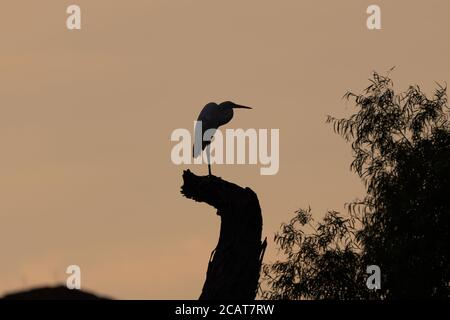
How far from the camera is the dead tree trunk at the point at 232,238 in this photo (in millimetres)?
16500

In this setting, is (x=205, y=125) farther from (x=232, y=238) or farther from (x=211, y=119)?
(x=232, y=238)

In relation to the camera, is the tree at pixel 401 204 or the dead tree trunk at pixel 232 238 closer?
the dead tree trunk at pixel 232 238

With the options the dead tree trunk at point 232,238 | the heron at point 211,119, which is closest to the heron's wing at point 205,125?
the heron at point 211,119

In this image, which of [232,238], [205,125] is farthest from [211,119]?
[232,238]

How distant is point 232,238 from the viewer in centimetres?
1680

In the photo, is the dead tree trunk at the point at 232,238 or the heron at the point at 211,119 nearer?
the dead tree trunk at the point at 232,238

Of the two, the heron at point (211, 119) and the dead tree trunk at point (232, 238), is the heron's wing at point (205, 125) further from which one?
the dead tree trunk at point (232, 238)

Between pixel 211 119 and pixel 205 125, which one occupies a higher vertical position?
pixel 211 119

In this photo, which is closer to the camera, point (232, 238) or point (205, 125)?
point (232, 238)

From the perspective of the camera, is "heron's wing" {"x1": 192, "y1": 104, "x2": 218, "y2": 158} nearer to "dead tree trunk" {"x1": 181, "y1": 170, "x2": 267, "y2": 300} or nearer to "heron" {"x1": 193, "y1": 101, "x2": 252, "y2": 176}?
"heron" {"x1": 193, "y1": 101, "x2": 252, "y2": 176}

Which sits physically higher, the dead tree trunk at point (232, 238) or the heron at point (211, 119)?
the heron at point (211, 119)
